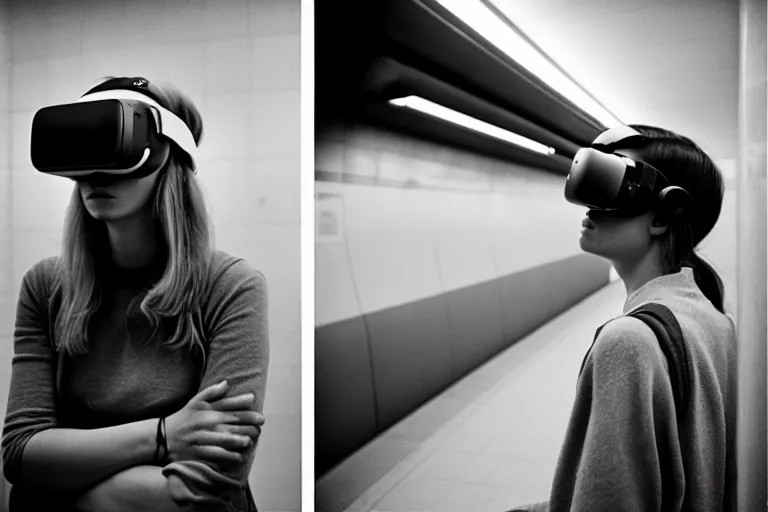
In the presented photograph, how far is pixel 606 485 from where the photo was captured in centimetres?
165

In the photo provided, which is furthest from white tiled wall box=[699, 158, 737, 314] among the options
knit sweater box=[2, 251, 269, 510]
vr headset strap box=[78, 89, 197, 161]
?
vr headset strap box=[78, 89, 197, 161]

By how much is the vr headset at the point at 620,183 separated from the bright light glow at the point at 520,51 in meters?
0.06

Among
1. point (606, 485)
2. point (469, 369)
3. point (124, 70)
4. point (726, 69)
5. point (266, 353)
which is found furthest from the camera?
point (124, 70)

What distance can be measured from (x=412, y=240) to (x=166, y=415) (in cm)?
95

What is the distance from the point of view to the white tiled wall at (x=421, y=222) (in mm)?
1928

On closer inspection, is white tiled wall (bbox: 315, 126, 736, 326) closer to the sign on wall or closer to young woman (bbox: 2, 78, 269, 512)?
the sign on wall

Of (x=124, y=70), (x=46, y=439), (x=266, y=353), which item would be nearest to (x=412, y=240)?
(x=266, y=353)

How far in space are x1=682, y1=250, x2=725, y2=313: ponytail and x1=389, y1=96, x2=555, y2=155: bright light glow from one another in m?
0.46

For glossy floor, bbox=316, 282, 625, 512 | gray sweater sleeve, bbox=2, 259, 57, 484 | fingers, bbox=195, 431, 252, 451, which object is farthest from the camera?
gray sweater sleeve, bbox=2, 259, 57, 484

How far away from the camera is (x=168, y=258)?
219 centimetres

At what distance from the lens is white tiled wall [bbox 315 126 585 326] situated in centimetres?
193

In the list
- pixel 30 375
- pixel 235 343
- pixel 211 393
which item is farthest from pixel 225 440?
pixel 30 375

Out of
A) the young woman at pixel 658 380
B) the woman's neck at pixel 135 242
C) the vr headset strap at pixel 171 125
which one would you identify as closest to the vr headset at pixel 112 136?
the vr headset strap at pixel 171 125

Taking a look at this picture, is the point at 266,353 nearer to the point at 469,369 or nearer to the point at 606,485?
the point at 469,369
